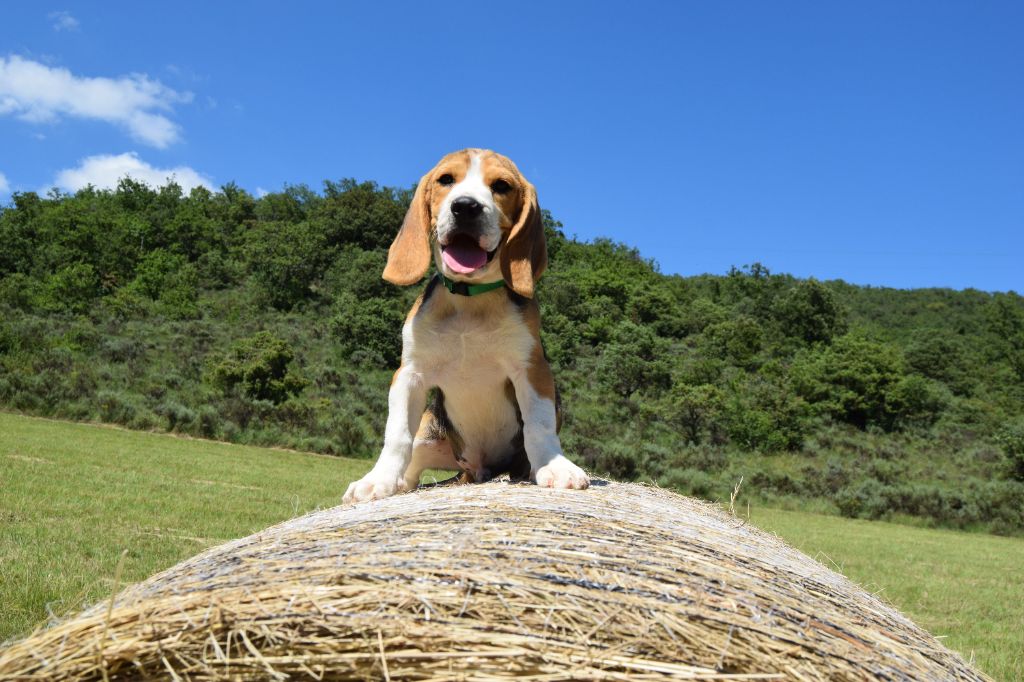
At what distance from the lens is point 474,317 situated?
355cm

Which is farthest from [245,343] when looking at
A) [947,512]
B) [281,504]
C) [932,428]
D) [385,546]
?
[932,428]

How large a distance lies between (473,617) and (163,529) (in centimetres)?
779

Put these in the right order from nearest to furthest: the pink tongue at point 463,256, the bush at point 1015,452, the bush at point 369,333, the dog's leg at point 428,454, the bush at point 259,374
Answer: the pink tongue at point 463,256, the dog's leg at point 428,454, the bush at point 259,374, the bush at point 1015,452, the bush at point 369,333

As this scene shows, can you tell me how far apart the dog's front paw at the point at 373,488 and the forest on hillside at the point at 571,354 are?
19.0m

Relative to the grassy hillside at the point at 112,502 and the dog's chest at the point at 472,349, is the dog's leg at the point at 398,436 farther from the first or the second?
the grassy hillside at the point at 112,502

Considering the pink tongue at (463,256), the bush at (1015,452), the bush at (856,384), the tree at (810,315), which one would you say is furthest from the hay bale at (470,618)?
the tree at (810,315)

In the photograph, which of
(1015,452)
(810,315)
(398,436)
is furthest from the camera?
(810,315)

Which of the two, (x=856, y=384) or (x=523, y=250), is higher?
(x=856, y=384)

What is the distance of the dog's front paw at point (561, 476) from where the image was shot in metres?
3.35

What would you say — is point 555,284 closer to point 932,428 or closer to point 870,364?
point 870,364

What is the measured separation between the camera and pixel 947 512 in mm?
24734

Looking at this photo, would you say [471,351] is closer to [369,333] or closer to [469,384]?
[469,384]

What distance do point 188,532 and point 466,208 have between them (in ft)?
22.5

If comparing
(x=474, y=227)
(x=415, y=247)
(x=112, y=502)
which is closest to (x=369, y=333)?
(x=112, y=502)
